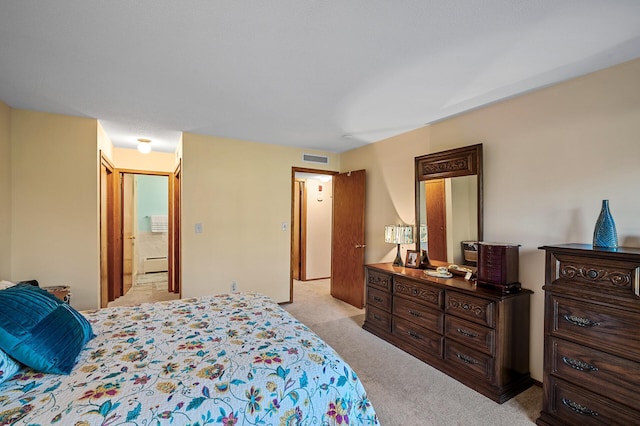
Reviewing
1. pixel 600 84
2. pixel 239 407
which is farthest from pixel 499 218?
pixel 239 407

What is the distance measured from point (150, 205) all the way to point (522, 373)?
7.60 metres

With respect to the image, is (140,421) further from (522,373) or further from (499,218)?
(499,218)

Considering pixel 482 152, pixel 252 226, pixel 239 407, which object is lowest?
pixel 239 407

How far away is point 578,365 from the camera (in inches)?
69.9

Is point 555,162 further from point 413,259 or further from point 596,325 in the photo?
point 413,259

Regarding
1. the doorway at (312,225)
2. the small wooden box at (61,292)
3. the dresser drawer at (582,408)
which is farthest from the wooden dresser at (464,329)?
the small wooden box at (61,292)

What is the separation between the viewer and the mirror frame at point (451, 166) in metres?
2.73

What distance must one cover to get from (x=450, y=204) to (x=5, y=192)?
4.50 m

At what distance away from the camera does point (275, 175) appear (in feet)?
14.3

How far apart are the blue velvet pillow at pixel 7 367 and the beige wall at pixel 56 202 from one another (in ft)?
7.48

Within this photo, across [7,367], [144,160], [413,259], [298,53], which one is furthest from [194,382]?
[144,160]

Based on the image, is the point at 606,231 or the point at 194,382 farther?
the point at 606,231

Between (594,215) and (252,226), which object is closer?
(594,215)

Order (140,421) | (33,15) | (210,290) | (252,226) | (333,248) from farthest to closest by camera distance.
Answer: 1. (333,248)
2. (252,226)
3. (210,290)
4. (33,15)
5. (140,421)
